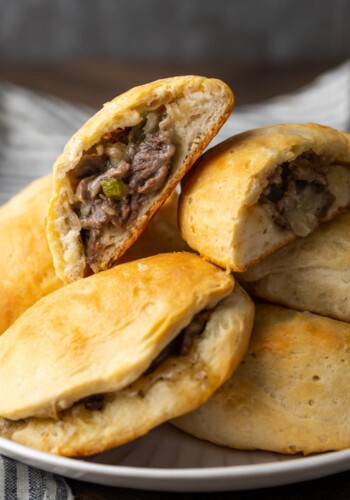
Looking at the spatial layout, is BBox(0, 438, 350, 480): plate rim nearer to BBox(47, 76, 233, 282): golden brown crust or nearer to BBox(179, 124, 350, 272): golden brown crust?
BBox(179, 124, 350, 272): golden brown crust

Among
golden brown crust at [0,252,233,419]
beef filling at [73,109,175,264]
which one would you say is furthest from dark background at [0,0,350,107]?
golden brown crust at [0,252,233,419]

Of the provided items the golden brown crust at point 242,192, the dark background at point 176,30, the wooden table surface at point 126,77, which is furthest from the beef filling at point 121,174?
the dark background at point 176,30

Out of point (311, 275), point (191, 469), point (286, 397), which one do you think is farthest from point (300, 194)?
point (191, 469)

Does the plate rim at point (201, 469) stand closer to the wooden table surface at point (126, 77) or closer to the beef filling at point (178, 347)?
the beef filling at point (178, 347)

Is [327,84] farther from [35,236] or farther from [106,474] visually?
[106,474]

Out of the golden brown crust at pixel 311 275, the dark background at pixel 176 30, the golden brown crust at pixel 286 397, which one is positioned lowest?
the dark background at pixel 176 30

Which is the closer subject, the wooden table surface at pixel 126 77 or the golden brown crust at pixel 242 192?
the golden brown crust at pixel 242 192
